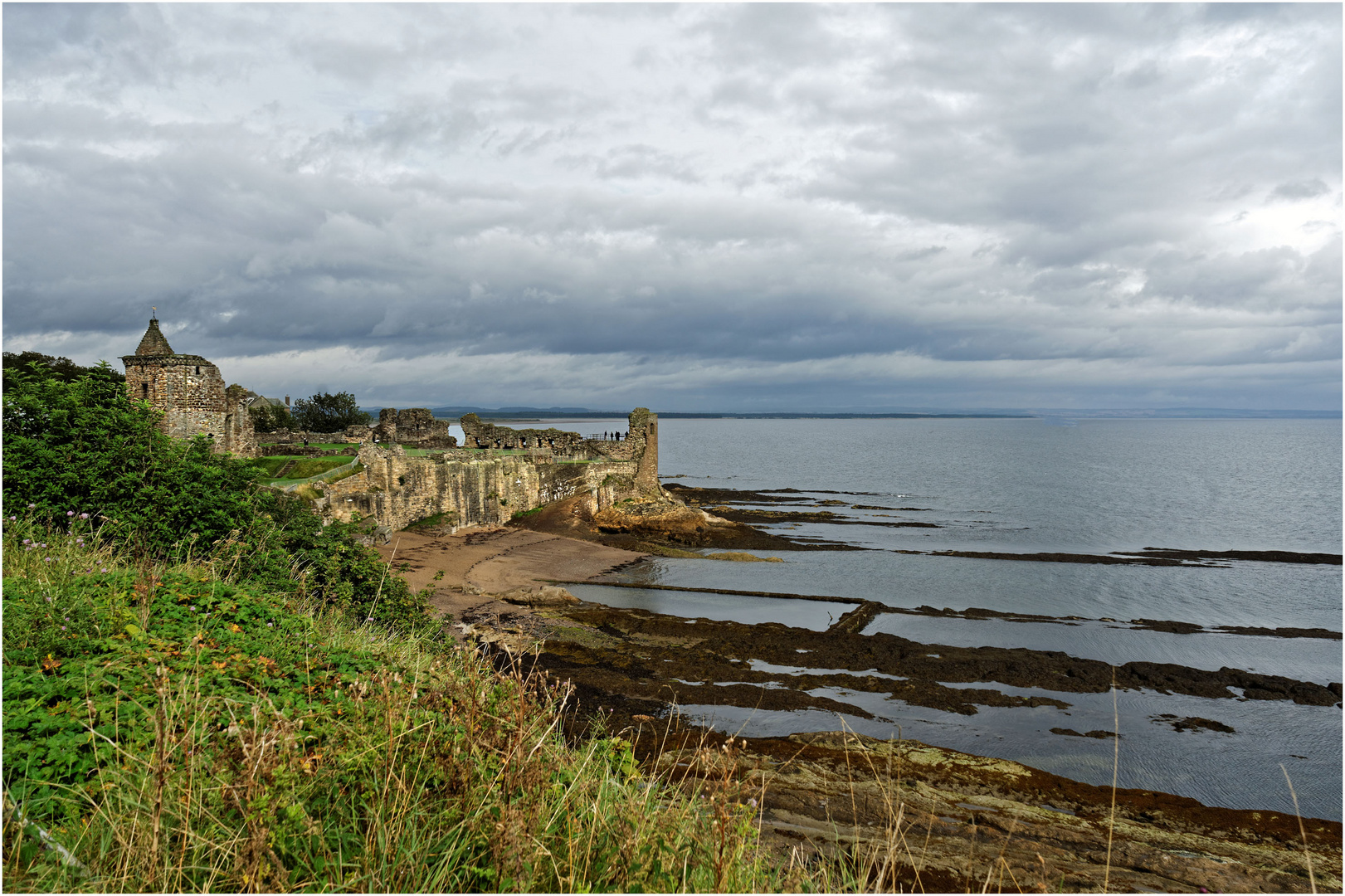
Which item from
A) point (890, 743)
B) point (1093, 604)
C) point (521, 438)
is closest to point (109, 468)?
point (890, 743)

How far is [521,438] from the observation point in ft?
151

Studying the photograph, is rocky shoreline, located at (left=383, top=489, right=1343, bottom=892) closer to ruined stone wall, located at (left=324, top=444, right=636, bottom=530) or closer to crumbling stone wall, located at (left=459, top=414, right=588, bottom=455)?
ruined stone wall, located at (left=324, top=444, right=636, bottom=530)

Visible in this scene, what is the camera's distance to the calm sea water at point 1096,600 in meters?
13.6

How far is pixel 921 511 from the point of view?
50688mm

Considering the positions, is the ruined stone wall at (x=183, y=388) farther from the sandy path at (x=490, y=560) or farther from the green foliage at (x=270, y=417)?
the green foliage at (x=270, y=417)

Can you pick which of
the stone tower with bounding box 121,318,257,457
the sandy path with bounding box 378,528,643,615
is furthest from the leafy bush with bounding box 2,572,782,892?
the stone tower with bounding box 121,318,257,457

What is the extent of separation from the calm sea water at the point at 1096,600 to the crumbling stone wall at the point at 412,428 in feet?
54.4

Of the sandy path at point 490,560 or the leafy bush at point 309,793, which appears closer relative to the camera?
the leafy bush at point 309,793

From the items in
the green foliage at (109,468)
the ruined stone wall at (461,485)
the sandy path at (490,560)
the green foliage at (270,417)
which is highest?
the green foliage at (270,417)

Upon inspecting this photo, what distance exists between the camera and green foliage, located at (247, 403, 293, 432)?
151 ft

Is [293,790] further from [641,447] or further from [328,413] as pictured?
[328,413]

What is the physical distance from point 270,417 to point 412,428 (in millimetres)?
13097

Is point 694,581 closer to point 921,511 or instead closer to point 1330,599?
point 1330,599

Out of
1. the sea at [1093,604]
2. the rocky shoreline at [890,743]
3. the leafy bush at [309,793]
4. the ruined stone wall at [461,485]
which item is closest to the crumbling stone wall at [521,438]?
the ruined stone wall at [461,485]
